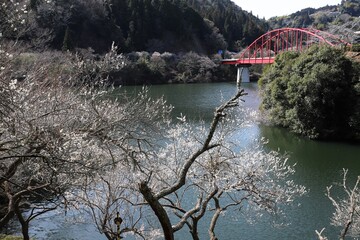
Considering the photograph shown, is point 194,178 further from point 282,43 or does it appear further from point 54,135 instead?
point 282,43

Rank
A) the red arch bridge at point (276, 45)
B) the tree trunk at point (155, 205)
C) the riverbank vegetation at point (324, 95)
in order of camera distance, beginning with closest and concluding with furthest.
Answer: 1. the tree trunk at point (155, 205)
2. the riverbank vegetation at point (324, 95)
3. the red arch bridge at point (276, 45)

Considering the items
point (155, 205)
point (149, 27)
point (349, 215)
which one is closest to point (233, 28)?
point (149, 27)

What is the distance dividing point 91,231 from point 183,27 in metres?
51.0

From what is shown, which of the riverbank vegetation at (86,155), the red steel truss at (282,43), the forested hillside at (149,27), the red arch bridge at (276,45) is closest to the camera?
the riverbank vegetation at (86,155)

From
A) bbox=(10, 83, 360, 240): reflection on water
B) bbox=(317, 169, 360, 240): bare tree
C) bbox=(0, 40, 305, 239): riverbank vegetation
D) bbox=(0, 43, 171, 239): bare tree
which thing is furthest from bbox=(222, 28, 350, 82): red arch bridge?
bbox=(0, 43, 171, 239): bare tree

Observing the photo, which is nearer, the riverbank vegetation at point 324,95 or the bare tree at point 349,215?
the bare tree at point 349,215

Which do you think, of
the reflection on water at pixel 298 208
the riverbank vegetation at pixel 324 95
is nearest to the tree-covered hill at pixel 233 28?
the reflection on water at pixel 298 208

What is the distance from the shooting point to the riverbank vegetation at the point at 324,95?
20.3 metres

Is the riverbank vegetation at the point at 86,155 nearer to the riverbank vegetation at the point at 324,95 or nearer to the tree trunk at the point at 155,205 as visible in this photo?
the tree trunk at the point at 155,205

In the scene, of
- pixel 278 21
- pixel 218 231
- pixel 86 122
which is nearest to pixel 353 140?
pixel 218 231

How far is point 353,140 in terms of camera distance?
66.4ft

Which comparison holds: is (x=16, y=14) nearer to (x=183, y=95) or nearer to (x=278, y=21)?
(x=183, y=95)

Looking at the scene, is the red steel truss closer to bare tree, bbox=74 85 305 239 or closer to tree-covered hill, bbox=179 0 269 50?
tree-covered hill, bbox=179 0 269 50

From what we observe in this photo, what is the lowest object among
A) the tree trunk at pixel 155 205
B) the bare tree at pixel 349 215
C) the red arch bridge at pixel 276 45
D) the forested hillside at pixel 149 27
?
the bare tree at pixel 349 215
